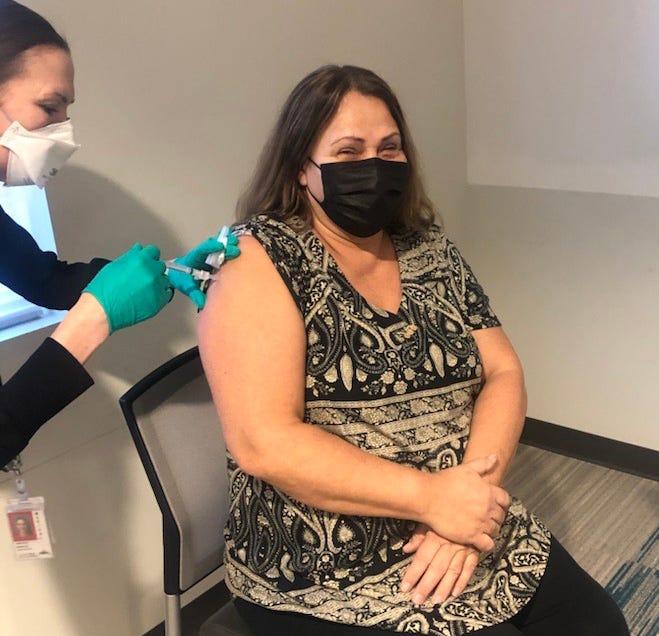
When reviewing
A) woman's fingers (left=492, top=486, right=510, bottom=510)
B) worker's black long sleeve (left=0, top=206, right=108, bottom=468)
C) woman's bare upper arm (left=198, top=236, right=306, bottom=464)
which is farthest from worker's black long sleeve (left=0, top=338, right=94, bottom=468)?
woman's fingers (left=492, top=486, right=510, bottom=510)

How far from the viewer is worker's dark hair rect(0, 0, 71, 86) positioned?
1.10 m

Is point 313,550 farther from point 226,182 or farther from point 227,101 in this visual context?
point 227,101

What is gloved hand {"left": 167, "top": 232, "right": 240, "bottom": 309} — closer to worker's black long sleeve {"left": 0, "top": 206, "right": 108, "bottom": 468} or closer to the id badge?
worker's black long sleeve {"left": 0, "top": 206, "right": 108, "bottom": 468}

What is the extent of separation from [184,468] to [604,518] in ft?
5.22

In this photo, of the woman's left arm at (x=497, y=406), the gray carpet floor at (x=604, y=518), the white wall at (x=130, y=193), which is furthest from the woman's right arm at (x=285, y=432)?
the gray carpet floor at (x=604, y=518)

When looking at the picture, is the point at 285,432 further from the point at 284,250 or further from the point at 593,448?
the point at 593,448

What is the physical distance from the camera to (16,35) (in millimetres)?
1110

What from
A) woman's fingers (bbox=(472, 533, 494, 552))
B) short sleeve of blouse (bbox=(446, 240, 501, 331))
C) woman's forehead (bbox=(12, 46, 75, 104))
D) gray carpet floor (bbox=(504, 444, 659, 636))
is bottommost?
gray carpet floor (bbox=(504, 444, 659, 636))

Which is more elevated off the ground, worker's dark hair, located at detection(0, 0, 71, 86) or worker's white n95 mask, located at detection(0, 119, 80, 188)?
worker's dark hair, located at detection(0, 0, 71, 86)

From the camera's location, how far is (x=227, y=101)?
6.13 ft

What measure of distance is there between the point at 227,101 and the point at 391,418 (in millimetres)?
986

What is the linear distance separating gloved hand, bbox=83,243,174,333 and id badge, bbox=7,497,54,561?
1.44ft

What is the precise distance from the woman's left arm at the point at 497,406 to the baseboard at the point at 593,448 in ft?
4.42

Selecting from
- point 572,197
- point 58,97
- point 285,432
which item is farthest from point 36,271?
point 572,197
